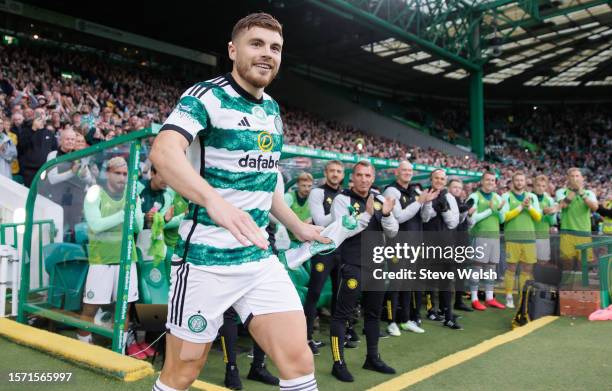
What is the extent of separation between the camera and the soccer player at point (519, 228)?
6770 millimetres

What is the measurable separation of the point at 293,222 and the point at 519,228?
550 centimetres

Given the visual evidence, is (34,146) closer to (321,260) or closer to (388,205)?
(321,260)

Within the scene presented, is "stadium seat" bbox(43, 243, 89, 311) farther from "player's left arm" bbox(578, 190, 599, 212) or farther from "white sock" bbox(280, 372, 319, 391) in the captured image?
"player's left arm" bbox(578, 190, 599, 212)

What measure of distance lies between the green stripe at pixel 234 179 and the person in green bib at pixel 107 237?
6.93 feet

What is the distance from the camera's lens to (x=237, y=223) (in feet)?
4.92

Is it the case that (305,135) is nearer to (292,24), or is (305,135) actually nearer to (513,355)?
(292,24)

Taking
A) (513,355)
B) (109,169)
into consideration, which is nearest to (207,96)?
(109,169)

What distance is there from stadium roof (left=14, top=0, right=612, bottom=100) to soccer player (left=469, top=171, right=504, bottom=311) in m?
10.3

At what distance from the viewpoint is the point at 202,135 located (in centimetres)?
199

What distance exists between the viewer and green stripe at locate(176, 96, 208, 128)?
1.86m

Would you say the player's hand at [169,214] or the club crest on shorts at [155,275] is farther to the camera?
the club crest on shorts at [155,275]

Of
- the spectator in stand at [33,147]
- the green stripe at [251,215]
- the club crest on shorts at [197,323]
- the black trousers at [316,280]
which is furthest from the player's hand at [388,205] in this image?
the spectator in stand at [33,147]

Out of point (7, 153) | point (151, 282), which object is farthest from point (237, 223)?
point (7, 153)

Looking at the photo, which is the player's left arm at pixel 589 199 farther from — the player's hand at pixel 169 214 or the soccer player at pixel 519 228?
the player's hand at pixel 169 214
